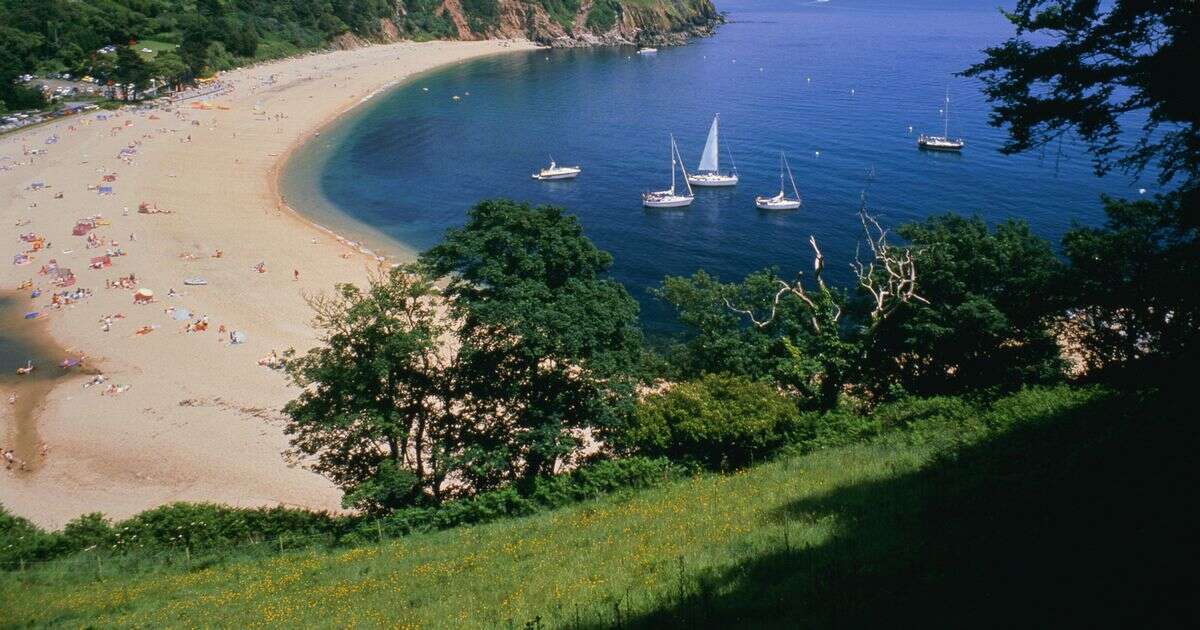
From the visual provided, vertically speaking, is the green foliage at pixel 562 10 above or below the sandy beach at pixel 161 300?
above

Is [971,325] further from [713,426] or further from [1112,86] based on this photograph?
[1112,86]

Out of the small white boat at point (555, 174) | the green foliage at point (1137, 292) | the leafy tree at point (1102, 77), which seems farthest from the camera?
the small white boat at point (555, 174)

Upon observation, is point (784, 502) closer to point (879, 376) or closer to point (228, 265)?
point (879, 376)

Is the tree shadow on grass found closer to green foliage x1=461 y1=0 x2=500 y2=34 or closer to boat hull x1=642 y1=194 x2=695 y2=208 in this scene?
boat hull x1=642 y1=194 x2=695 y2=208

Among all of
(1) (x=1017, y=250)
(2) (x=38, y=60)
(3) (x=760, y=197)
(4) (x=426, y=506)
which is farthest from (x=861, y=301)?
(2) (x=38, y=60)

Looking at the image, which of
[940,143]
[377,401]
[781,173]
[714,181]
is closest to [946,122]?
[940,143]

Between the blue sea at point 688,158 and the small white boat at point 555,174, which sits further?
the small white boat at point 555,174

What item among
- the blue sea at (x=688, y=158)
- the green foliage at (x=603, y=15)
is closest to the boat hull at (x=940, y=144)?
the blue sea at (x=688, y=158)

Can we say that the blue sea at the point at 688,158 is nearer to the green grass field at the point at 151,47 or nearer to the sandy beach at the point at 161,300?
the sandy beach at the point at 161,300
